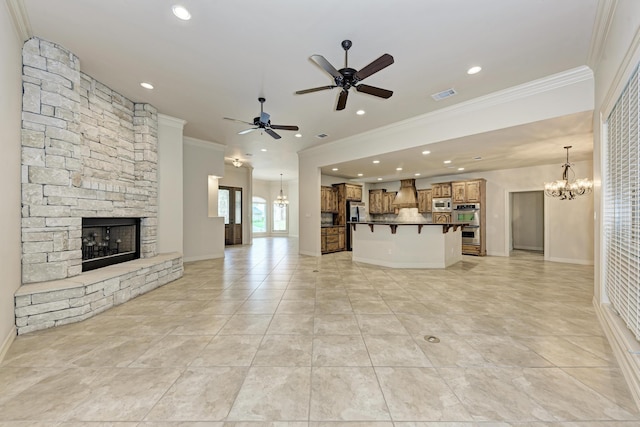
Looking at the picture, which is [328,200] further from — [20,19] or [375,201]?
[20,19]

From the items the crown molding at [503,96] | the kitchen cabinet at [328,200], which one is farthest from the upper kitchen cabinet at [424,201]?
the crown molding at [503,96]

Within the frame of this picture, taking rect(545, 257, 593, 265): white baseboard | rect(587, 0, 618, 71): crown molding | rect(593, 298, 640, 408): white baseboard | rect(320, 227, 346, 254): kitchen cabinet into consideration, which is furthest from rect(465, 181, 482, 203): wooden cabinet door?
rect(593, 298, 640, 408): white baseboard

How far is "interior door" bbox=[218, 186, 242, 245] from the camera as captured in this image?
10602 millimetres

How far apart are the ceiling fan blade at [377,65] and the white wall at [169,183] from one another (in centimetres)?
433

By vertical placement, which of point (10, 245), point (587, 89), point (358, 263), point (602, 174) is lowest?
point (358, 263)

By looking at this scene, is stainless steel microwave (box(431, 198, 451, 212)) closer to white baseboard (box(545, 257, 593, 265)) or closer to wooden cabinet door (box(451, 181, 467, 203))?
wooden cabinet door (box(451, 181, 467, 203))

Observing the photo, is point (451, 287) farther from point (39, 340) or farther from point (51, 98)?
point (51, 98)

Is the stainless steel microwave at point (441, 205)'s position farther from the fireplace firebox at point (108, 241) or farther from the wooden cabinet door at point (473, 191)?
the fireplace firebox at point (108, 241)

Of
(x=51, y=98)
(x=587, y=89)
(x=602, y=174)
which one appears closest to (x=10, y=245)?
(x=51, y=98)

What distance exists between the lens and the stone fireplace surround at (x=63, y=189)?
289 cm

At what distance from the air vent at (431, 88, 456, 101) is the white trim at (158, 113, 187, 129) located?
5.02 m

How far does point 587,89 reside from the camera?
3.45 meters

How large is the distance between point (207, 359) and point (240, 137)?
5535mm

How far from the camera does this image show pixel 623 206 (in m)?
2.37
